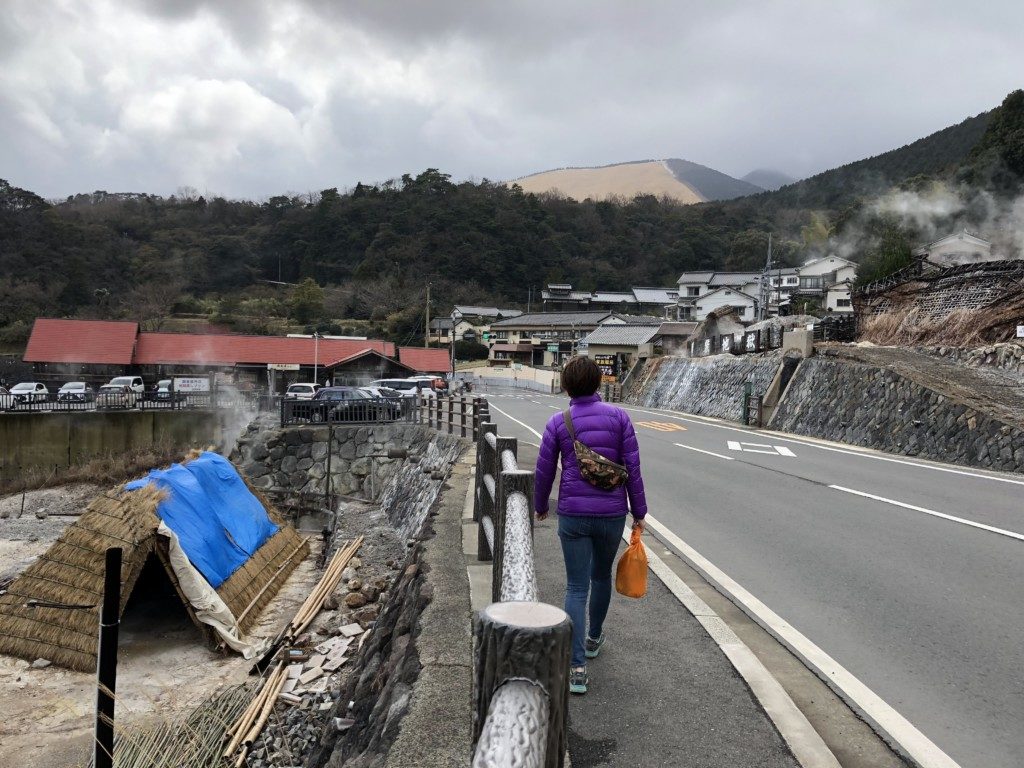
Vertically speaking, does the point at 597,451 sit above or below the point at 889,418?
above

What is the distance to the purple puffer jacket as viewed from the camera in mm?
3537

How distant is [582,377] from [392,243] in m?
80.0

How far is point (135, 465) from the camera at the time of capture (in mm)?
25094

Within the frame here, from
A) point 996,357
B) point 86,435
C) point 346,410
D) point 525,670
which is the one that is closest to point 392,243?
point 86,435

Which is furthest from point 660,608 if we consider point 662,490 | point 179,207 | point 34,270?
point 179,207

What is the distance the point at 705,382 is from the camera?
31453mm

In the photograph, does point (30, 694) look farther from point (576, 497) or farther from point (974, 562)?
point (974, 562)

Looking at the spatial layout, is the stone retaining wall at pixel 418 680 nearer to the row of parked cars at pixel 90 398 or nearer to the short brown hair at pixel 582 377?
the short brown hair at pixel 582 377

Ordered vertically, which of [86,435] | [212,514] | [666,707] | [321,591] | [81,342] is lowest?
[86,435]

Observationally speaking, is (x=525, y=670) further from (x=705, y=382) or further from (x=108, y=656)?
(x=705, y=382)

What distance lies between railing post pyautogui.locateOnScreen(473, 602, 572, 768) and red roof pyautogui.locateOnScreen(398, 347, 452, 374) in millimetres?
46758

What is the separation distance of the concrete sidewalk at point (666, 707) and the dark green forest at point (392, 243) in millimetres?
58346

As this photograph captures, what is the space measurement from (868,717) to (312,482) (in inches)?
692

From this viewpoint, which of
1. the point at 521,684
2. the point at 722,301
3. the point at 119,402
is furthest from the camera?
the point at 722,301
